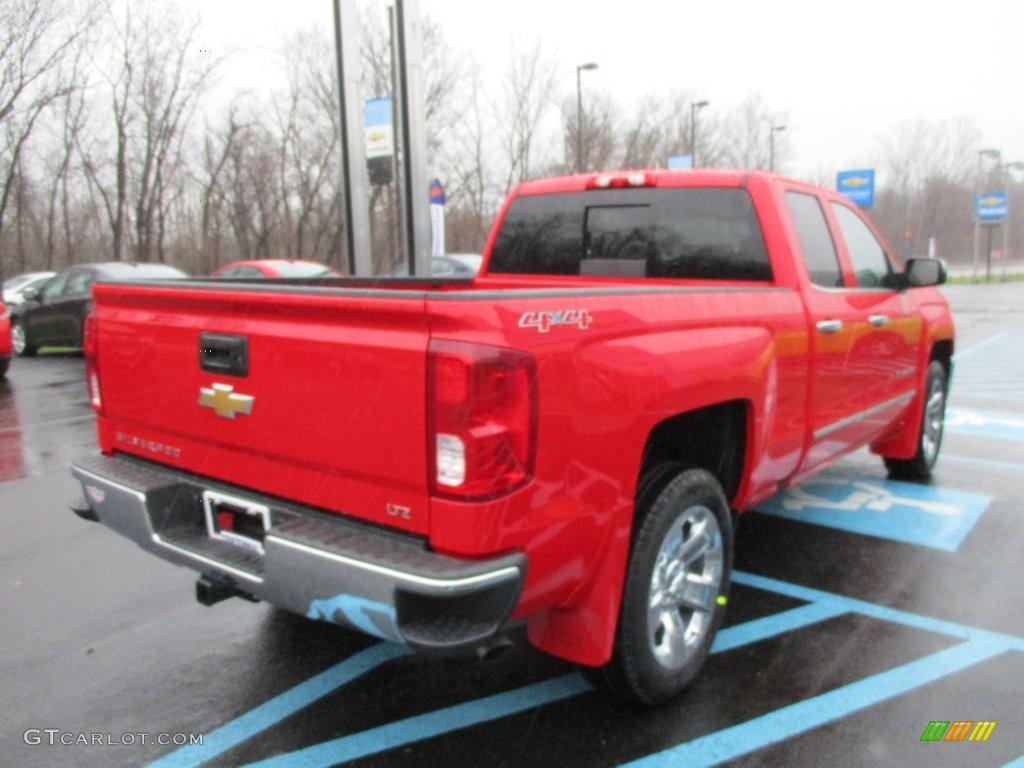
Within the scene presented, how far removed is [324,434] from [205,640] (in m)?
1.65

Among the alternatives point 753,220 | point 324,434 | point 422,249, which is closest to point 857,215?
point 753,220

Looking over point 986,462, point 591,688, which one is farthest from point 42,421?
point 986,462

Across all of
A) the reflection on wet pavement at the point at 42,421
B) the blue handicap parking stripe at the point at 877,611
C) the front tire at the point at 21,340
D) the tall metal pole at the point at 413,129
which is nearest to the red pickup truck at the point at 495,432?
the blue handicap parking stripe at the point at 877,611

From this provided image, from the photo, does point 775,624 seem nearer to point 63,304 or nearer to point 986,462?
point 986,462

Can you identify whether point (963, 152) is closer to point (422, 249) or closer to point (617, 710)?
point (422, 249)

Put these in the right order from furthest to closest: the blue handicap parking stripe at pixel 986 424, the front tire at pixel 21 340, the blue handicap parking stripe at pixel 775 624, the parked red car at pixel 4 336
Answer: the front tire at pixel 21 340 → the parked red car at pixel 4 336 → the blue handicap parking stripe at pixel 986 424 → the blue handicap parking stripe at pixel 775 624

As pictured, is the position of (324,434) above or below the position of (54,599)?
above

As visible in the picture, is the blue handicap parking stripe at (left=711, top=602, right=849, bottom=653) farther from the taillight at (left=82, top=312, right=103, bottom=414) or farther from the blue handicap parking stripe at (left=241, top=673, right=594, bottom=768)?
the taillight at (left=82, top=312, right=103, bottom=414)

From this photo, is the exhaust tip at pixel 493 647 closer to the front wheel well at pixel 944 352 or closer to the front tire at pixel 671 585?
the front tire at pixel 671 585

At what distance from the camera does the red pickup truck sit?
2230mm

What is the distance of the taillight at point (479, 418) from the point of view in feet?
7.19

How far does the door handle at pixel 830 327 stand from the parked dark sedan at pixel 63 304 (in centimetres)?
1094

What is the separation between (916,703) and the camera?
9.96 feet

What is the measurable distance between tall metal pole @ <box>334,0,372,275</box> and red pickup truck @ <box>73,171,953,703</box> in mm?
7252
